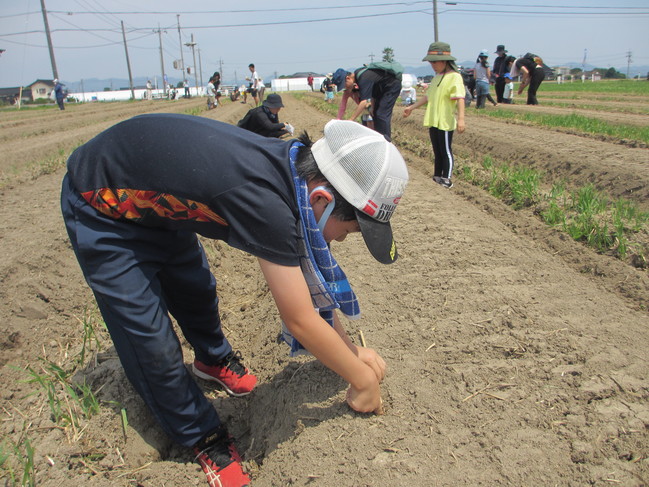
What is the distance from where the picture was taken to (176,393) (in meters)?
1.87

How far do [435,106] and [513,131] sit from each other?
3.75m

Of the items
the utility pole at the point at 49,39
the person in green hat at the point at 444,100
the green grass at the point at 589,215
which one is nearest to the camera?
the green grass at the point at 589,215

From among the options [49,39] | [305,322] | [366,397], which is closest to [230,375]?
[366,397]

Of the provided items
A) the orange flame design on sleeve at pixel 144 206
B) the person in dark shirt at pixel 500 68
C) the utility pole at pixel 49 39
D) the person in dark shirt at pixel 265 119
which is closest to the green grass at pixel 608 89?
the person in dark shirt at pixel 500 68

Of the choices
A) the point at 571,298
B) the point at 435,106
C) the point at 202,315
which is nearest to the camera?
the point at 202,315

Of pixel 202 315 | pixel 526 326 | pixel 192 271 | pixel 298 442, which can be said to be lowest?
pixel 298 442

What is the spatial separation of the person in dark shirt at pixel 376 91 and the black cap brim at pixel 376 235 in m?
4.75

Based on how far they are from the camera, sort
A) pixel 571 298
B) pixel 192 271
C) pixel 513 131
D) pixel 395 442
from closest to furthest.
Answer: pixel 395 442, pixel 192 271, pixel 571 298, pixel 513 131

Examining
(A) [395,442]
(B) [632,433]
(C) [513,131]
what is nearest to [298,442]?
(A) [395,442]

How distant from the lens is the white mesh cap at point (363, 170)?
144 centimetres

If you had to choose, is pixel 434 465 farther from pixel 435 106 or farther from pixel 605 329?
pixel 435 106

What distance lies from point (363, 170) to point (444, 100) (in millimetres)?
4486

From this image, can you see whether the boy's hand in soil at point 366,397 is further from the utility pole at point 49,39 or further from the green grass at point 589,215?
the utility pole at point 49,39

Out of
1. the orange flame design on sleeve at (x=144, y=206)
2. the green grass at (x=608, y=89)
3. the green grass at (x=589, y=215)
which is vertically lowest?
the green grass at (x=589, y=215)
